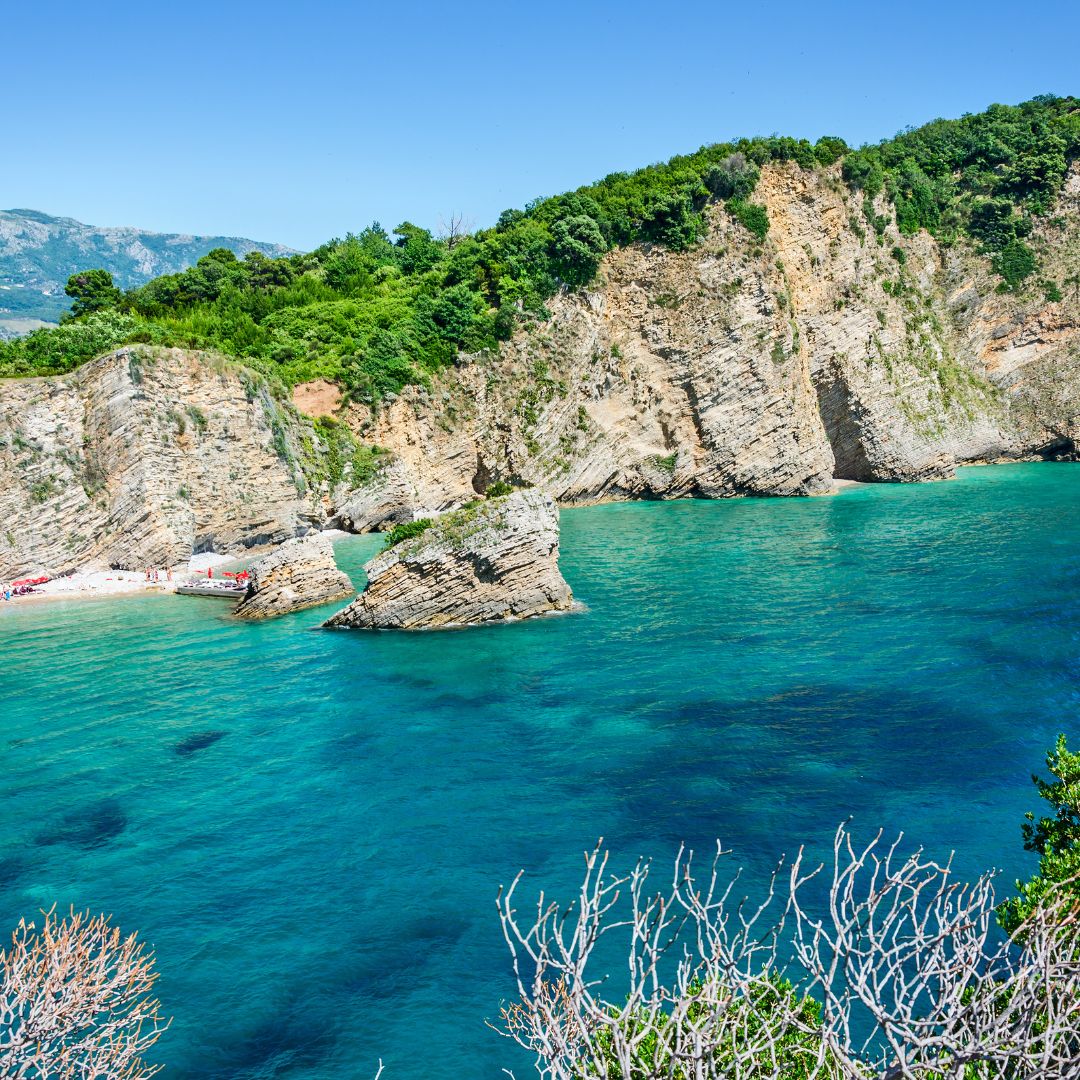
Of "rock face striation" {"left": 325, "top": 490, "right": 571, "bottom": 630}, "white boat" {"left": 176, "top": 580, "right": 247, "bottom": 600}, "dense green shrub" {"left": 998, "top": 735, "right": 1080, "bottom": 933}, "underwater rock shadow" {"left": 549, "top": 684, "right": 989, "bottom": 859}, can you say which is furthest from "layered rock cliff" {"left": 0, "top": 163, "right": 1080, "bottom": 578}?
"dense green shrub" {"left": 998, "top": 735, "right": 1080, "bottom": 933}

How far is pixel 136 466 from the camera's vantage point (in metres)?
55.6

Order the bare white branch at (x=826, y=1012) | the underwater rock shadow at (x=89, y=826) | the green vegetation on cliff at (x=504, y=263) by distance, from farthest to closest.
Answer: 1. the green vegetation on cliff at (x=504, y=263)
2. the underwater rock shadow at (x=89, y=826)
3. the bare white branch at (x=826, y=1012)

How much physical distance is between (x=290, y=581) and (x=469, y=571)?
10.7 m

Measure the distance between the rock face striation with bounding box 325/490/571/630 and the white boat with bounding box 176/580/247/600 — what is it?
1099 centimetres

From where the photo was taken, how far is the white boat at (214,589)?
50.9 meters

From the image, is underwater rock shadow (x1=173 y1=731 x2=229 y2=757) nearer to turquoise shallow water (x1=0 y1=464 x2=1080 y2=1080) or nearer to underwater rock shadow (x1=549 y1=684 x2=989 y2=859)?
turquoise shallow water (x1=0 y1=464 x2=1080 y2=1080)

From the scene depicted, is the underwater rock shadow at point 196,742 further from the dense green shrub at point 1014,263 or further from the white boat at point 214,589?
the dense green shrub at point 1014,263

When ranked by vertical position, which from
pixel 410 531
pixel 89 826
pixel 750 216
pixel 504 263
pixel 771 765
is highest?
pixel 750 216

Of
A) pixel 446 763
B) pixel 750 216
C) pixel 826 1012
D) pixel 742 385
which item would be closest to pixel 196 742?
pixel 446 763

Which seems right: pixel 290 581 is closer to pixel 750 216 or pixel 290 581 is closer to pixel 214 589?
pixel 214 589

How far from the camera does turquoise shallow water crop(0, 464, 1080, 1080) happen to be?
18.1 m

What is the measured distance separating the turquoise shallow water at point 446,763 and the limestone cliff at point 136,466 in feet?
25.5

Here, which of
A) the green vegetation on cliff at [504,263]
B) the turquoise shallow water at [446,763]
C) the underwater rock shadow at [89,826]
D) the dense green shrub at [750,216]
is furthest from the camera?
the dense green shrub at [750,216]

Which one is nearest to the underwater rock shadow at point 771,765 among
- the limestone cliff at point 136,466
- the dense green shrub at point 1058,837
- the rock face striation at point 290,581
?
the dense green shrub at point 1058,837
